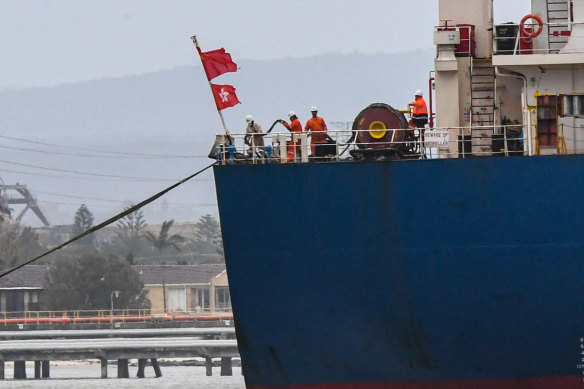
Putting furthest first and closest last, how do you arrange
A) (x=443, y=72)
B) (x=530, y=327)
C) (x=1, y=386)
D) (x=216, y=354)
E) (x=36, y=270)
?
(x=36, y=270) < (x=216, y=354) < (x=1, y=386) < (x=443, y=72) < (x=530, y=327)

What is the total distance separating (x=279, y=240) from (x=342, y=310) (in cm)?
206

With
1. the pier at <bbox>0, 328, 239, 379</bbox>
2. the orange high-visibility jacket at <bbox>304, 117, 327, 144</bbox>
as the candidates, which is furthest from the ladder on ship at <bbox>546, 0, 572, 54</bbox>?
the pier at <bbox>0, 328, 239, 379</bbox>

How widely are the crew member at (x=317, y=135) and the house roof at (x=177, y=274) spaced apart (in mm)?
118222

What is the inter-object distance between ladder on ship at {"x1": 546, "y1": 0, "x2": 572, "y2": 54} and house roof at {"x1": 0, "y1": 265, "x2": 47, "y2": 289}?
10318 centimetres

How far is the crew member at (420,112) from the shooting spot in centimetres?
3259

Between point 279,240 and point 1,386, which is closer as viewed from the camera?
point 279,240

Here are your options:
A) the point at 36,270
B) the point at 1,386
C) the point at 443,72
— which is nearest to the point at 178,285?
the point at 36,270

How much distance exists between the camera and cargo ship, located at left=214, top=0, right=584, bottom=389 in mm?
30547

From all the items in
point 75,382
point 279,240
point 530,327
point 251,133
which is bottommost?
point 75,382

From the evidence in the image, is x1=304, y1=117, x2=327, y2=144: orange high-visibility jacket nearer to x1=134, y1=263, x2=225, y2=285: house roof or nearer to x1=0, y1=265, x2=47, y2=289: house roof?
x1=0, y1=265, x2=47, y2=289: house roof

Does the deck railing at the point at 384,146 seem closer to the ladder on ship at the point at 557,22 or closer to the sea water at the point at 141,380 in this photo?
the ladder on ship at the point at 557,22

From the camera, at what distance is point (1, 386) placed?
73.2 m

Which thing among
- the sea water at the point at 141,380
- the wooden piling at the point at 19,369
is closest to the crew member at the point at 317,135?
the sea water at the point at 141,380

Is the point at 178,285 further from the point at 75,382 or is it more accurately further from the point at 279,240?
the point at 279,240
